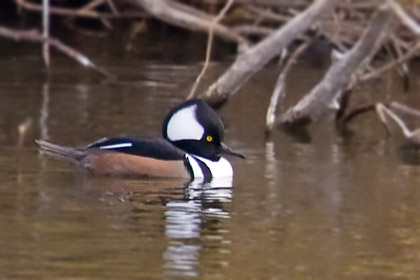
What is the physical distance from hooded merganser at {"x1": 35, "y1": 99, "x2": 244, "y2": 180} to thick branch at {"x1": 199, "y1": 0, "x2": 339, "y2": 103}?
7.09 ft

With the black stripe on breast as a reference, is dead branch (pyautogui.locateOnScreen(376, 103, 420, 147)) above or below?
above

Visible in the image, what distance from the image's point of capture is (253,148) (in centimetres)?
1198

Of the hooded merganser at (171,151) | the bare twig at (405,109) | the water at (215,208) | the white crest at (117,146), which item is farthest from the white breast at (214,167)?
the bare twig at (405,109)

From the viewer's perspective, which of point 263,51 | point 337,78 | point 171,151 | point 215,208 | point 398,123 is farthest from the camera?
point 337,78

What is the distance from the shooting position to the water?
7469 mm

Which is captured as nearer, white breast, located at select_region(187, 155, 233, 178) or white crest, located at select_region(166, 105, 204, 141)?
white breast, located at select_region(187, 155, 233, 178)

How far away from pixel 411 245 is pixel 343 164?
314 cm

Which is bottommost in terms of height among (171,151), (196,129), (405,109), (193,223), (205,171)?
(193,223)

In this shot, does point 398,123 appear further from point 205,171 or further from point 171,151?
point 171,151

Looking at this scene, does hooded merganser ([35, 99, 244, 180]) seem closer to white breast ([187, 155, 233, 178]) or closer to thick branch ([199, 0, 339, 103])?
white breast ([187, 155, 233, 178])

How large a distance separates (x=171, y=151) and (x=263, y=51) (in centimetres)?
278

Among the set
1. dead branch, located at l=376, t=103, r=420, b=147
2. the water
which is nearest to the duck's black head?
the water

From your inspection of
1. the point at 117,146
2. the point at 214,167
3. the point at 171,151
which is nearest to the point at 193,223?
the point at 171,151

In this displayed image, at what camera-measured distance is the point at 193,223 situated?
337 inches
